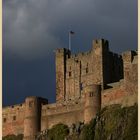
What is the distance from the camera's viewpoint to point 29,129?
170 feet

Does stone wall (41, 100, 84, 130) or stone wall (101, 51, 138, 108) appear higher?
stone wall (101, 51, 138, 108)

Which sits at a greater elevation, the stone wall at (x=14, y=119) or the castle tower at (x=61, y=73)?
the castle tower at (x=61, y=73)

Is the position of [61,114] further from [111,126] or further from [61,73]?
[111,126]

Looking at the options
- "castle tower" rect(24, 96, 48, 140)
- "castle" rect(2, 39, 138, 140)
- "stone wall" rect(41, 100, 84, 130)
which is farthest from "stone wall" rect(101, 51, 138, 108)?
"castle tower" rect(24, 96, 48, 140)

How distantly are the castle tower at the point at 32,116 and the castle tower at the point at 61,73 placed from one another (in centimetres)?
225

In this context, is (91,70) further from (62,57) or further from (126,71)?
(126,71)

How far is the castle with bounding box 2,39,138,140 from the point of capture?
46.4 m

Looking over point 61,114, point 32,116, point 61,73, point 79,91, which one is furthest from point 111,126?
point 61,73

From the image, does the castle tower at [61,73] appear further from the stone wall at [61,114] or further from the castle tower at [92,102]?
the castle tower at [92,102]

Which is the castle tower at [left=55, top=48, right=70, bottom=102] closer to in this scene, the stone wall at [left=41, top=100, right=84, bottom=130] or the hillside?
the stone wall at [left=41, top=100, right=84, bottom=130]

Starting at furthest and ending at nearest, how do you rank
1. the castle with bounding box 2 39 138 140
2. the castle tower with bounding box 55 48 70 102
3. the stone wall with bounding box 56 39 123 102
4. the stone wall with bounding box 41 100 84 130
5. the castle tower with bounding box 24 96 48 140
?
the castle tower with bounding box 55 48 70 102
the stone wall with bounding box 56 39 123 102
the castle tower with bounding box 24 96 48 140
the stone wall with bounding box 41 100 84 130
the castle with bounding box 2 39 138 140

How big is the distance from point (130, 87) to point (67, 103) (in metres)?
9.13

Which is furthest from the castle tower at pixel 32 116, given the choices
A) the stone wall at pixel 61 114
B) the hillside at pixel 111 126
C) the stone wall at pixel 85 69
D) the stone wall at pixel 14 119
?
the hillside at pixel 111 126

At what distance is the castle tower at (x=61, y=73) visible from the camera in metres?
55.3
